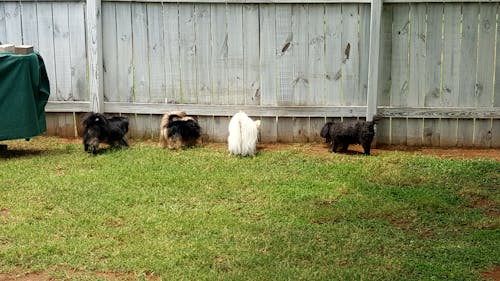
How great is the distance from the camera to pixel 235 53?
10148mm

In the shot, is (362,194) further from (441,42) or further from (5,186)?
(5,186)

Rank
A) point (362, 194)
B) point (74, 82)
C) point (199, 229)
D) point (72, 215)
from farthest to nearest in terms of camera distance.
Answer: point (74, 82) → point (362, 194) → point (72, 215) → point (199, 229)

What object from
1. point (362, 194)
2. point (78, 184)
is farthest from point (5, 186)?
point (362, 194)

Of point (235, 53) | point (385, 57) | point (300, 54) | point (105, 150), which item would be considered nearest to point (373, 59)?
point (385, 57)

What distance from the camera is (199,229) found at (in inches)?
258

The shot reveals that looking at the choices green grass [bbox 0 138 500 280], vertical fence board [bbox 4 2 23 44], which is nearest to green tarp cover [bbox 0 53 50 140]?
green grass [bbox 0 138 500 280]

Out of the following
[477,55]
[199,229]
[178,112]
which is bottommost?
[199,229]

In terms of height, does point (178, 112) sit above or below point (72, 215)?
above

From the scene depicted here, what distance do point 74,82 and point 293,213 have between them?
491 centimetres

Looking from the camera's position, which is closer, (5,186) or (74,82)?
(5,186)

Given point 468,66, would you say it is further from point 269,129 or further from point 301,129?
point 269,129

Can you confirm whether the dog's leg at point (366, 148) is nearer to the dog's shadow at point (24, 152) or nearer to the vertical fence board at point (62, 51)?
the dog's shadow at point (24, 152)

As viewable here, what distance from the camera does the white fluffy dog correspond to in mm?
9344

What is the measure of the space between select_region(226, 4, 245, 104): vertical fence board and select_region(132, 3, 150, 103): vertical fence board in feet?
3.96
